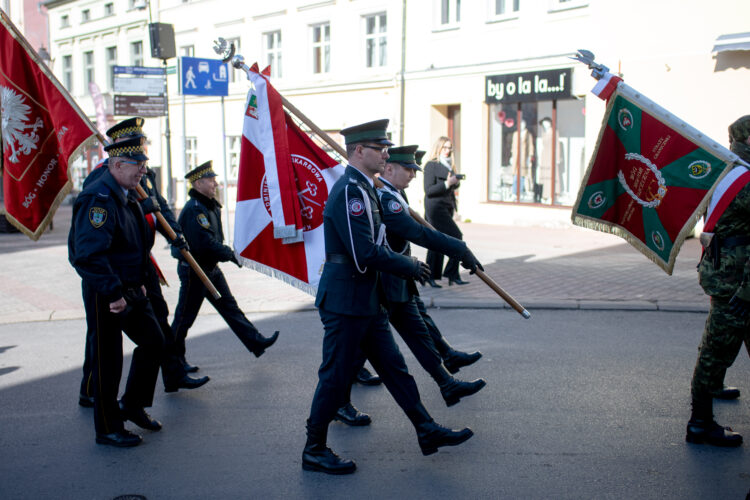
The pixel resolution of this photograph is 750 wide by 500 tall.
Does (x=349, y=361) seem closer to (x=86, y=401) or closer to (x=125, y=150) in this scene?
(x=125, y=150)

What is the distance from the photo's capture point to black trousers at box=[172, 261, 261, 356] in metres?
6.38

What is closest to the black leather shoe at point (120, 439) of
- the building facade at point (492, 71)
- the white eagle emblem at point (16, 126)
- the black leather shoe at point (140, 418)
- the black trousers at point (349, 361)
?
the black leather shoe at point (140, 418)

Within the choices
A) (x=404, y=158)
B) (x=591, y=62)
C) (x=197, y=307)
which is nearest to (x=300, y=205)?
(x=404, y=158)

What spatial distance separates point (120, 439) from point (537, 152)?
51.7ft

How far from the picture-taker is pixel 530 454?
451 centimetres

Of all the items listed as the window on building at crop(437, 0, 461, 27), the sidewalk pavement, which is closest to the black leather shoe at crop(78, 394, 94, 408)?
the sidewalk pavement

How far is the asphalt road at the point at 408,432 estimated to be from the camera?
4141 millimetres

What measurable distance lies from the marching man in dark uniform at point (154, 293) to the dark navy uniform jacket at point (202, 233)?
0.99 ft

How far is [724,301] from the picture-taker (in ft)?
15.0

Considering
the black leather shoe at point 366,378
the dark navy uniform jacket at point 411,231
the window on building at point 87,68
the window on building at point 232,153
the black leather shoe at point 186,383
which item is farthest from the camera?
the window on building at point 87,68

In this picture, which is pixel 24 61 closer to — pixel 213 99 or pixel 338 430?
pixel 338 430

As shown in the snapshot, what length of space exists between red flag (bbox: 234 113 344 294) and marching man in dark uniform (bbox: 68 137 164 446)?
98 centimetres

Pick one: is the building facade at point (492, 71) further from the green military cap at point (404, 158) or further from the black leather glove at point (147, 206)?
the black leather glove at point (147, 206)

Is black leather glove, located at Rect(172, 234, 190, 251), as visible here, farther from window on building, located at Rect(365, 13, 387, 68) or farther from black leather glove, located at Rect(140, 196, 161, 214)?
window on building, located at Rect(365, 13, 387, 68)
